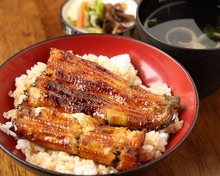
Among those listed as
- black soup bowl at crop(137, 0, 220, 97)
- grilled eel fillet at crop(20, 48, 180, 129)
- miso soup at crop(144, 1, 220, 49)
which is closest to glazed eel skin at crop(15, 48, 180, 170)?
grilled eel fillet at crop(20, 48, 180, 129)

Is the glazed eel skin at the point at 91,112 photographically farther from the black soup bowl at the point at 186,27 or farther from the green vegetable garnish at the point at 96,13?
the green vegetable garnish at the point at 96,13

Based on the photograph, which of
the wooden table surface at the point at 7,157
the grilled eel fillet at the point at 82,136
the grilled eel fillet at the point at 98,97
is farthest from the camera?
the wooden table surface at the point at 7,157

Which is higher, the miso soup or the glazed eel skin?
the miso soup

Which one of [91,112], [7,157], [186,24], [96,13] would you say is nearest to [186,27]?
[186,24]

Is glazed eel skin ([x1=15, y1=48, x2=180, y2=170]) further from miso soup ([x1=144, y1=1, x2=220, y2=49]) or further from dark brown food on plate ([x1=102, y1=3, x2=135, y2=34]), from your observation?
dark brown food on plate ([x1=102, y1=3, x2=135, y2=34])

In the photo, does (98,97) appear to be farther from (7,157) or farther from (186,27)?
(186,27)

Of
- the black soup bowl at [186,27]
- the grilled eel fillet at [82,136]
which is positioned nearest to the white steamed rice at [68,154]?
the grilled eel fillet at [82,136]
